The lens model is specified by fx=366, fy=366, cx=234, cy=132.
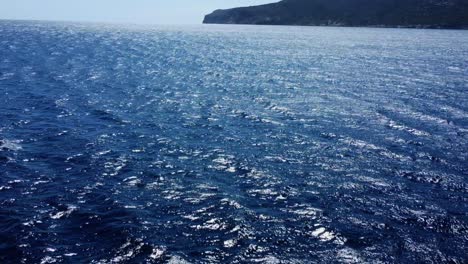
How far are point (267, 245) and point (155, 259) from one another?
571cm

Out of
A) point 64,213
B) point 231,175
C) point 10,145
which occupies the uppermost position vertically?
point 10,145

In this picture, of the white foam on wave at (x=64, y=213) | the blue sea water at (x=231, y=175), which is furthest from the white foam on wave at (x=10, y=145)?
the white foam on wave at (x=64, y=213)

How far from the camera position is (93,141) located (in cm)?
3406

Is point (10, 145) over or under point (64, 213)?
over

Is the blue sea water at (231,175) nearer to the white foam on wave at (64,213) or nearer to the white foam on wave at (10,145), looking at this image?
the white foam on wave at (64,213)

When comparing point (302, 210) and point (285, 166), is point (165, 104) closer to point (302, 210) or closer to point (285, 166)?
point (285, 166)

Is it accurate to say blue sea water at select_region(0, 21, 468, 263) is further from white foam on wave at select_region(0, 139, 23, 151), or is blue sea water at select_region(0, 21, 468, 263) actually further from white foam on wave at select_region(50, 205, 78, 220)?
white foam on wave at select_region(0, 139, 23, 151)

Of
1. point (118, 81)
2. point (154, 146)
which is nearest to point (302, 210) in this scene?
point (154, 146)

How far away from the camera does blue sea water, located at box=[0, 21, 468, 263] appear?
19.0 metres

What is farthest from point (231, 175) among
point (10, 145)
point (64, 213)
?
point (10, 145)

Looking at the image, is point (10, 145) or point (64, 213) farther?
point (10, 145)

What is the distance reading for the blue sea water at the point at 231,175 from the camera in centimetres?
1900

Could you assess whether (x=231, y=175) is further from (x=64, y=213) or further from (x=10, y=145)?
(x=10, y=145)

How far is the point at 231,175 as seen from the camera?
91.3ft
